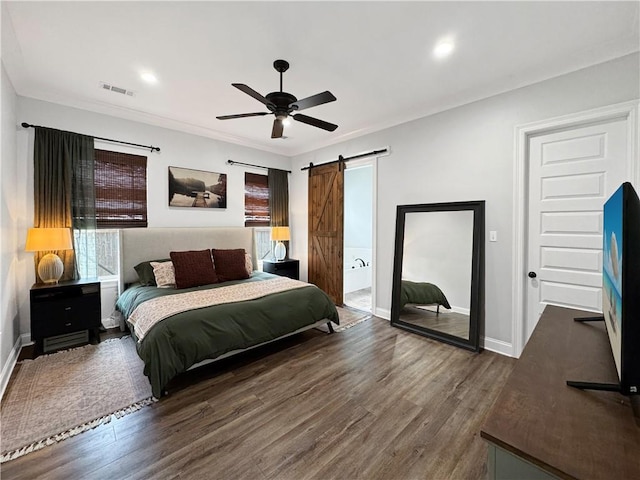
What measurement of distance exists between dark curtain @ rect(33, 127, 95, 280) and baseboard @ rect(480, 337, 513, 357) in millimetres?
4942

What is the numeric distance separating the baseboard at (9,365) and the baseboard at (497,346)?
4.52 metres

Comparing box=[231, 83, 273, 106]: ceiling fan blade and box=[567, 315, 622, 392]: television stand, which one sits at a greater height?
box=[231, 83, 273, 106]: ceiling fan blade

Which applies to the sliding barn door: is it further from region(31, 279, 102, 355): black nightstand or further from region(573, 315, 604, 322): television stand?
region(573, 315, 604, 322): television stand

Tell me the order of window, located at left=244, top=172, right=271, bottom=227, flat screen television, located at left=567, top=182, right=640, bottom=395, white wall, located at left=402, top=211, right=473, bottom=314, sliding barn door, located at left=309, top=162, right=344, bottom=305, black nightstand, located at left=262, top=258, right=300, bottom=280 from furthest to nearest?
window, located at left=244, top=172, right=271, bottom=227
black nightstand, located at left=262, top=258, right=300, bottom=280
sliding barn door, located at left=309, top=162, right=344, bottom=305
white wall, located at left=402, top=211, right=473, bottom=314
flat screen television, located at left=567, top=182, right=640, bottom=395

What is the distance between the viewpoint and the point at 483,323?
3211mm

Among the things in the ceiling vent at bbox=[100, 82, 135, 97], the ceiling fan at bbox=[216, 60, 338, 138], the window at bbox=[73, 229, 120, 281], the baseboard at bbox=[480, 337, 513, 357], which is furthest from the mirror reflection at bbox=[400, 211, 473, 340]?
the window at bbox=[73, 229, 120, 281]

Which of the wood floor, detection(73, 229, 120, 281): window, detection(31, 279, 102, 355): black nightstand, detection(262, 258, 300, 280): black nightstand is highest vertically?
detection(73, 229, 120, 281): window

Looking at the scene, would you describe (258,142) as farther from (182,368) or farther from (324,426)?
(324,426)

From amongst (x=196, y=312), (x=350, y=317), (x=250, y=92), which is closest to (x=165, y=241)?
(x=196, y=312)

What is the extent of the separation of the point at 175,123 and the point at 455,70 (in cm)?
376

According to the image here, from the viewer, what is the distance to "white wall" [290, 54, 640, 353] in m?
2.58

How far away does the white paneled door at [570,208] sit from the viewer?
98.7 inches

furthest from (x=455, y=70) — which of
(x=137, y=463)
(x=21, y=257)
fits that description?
(x=21, y=257)

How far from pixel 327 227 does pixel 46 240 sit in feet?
12.1
